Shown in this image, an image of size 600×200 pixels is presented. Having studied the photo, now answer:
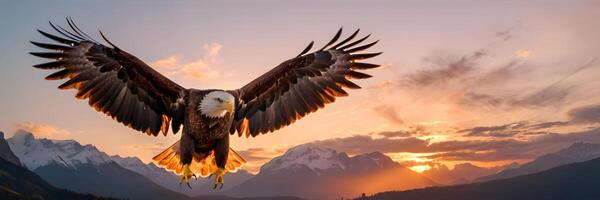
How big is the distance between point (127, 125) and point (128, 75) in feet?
3.94

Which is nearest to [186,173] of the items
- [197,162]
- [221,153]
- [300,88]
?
[197,162]

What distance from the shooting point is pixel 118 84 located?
12336mm

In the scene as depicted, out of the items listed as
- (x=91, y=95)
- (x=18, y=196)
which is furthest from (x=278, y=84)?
(x=18, y=196)

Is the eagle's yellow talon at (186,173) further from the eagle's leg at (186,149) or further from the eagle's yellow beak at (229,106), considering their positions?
the eagle's yellow beak at (229,106)

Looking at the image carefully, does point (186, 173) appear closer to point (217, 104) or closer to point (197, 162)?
point (197, 162)

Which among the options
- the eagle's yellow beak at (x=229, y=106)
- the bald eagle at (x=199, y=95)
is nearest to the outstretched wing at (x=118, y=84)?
the bald eagle at (x=199, y=95)

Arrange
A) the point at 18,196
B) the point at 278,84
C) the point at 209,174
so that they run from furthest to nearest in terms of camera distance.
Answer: the point at 18,196, the point at 278,84, the point at 209,174

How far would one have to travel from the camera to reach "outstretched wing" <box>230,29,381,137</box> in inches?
511

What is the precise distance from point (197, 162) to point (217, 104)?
2253mm

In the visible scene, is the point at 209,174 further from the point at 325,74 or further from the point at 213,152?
the point at 325,74

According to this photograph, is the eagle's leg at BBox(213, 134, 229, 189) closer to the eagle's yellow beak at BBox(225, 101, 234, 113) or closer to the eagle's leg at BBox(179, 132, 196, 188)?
the eagle's leg at BBox(179, 132, 196, 188)

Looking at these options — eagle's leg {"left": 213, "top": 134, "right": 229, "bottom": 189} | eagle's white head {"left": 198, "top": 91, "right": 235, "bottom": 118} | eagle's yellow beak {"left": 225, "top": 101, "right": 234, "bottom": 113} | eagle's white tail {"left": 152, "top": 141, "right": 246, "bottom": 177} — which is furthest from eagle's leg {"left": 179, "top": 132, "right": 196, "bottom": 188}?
eagle's yellow beak {"left": 225, "top": 101, "right": 234, "bottom": 113}

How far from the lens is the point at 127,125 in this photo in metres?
12.5

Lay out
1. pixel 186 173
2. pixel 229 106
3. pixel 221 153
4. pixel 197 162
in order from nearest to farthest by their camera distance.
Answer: pixel 229 106, pixel 221 153, pixel 186 173, pixel 197 162
